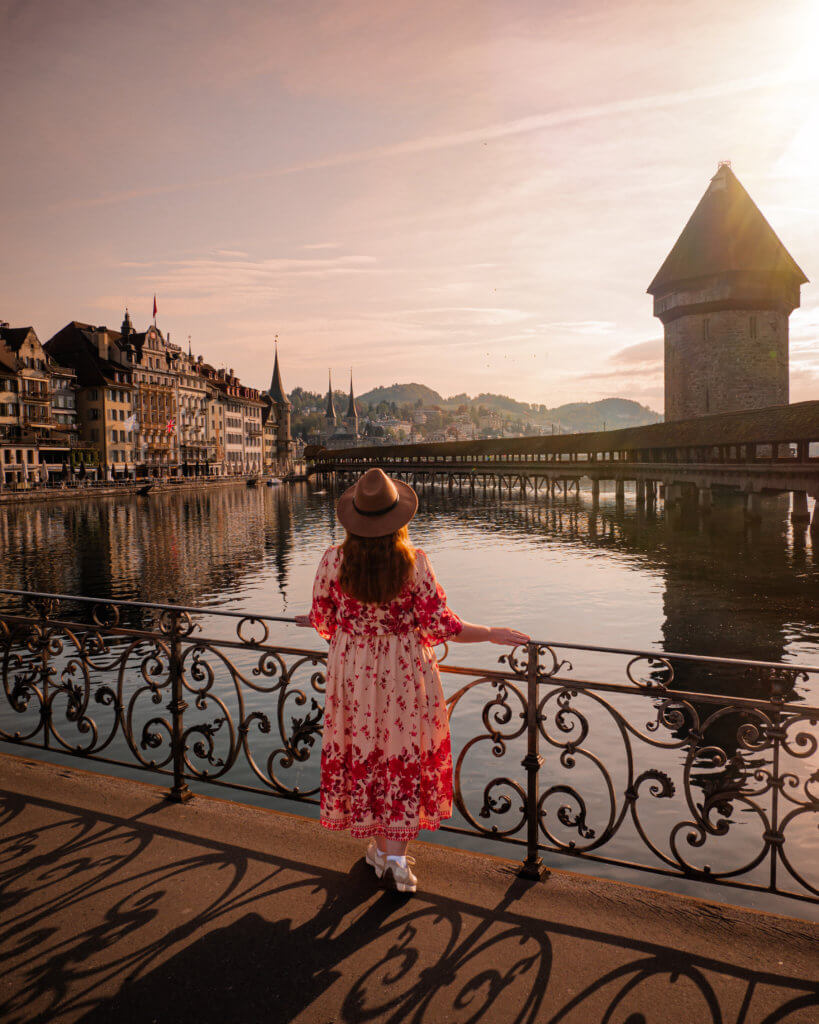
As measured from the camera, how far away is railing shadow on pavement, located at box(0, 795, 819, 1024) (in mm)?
2506

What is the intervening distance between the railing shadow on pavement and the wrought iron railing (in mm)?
474

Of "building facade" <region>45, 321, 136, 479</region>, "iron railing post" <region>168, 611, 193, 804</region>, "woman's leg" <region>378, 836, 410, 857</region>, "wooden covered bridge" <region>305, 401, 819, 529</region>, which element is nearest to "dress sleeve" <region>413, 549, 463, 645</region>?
"woman's leg" <region>378, 836, 410, 857</region>

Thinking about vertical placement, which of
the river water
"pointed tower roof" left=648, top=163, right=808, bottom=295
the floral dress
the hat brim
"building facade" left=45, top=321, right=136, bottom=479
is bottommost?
the river water

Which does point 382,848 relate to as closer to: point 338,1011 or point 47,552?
point 338,1011

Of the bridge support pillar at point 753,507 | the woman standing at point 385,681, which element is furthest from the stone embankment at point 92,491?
the woman standing at point 385,681

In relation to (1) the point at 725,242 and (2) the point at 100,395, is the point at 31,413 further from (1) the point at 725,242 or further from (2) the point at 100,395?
(1) the point at 725,242

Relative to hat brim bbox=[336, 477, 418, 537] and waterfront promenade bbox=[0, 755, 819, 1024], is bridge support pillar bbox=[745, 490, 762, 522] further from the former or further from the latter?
hat brim bbox=[336, 477, 418, 537]

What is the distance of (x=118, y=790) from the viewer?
14.1ft

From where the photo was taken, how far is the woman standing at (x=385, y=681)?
10.1ft

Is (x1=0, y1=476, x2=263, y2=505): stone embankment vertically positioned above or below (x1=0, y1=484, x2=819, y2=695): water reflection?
above

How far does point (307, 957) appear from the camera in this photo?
9.08 ft

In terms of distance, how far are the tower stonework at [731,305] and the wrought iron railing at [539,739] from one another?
41622mm

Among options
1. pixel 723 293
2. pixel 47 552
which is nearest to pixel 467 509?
pixel 723 293

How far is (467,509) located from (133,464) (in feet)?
126
